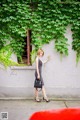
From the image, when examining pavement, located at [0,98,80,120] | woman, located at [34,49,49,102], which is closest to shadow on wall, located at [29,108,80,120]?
pavement, located at [0,98,80,120]

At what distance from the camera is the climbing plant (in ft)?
29.3

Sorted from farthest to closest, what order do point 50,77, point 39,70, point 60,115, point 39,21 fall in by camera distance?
point 50,77, point 39,21, point 39,70, point 60,115

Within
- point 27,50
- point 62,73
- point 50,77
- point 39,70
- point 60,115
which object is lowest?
point 50,77

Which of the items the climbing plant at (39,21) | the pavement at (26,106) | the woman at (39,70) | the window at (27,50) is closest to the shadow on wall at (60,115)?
the pavement at (26,106)

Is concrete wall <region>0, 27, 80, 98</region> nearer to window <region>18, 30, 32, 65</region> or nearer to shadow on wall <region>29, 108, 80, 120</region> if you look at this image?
window <region>18, 30, 32, 65</region>

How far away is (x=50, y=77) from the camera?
9.26 meters

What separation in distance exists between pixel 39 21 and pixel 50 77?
1.87m

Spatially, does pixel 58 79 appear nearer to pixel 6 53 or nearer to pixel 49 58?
pixel 49 58

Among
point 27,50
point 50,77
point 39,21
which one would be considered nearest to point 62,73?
point 50,77

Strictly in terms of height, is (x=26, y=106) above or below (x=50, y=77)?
below

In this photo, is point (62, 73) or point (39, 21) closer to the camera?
point (39, 21)

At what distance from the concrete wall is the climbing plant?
0.78 ft

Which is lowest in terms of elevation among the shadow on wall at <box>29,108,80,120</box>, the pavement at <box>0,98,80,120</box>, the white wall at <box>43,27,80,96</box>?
the pavement at <box>0,98,80,120</box>

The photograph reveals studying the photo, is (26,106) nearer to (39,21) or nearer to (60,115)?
(39,21)
